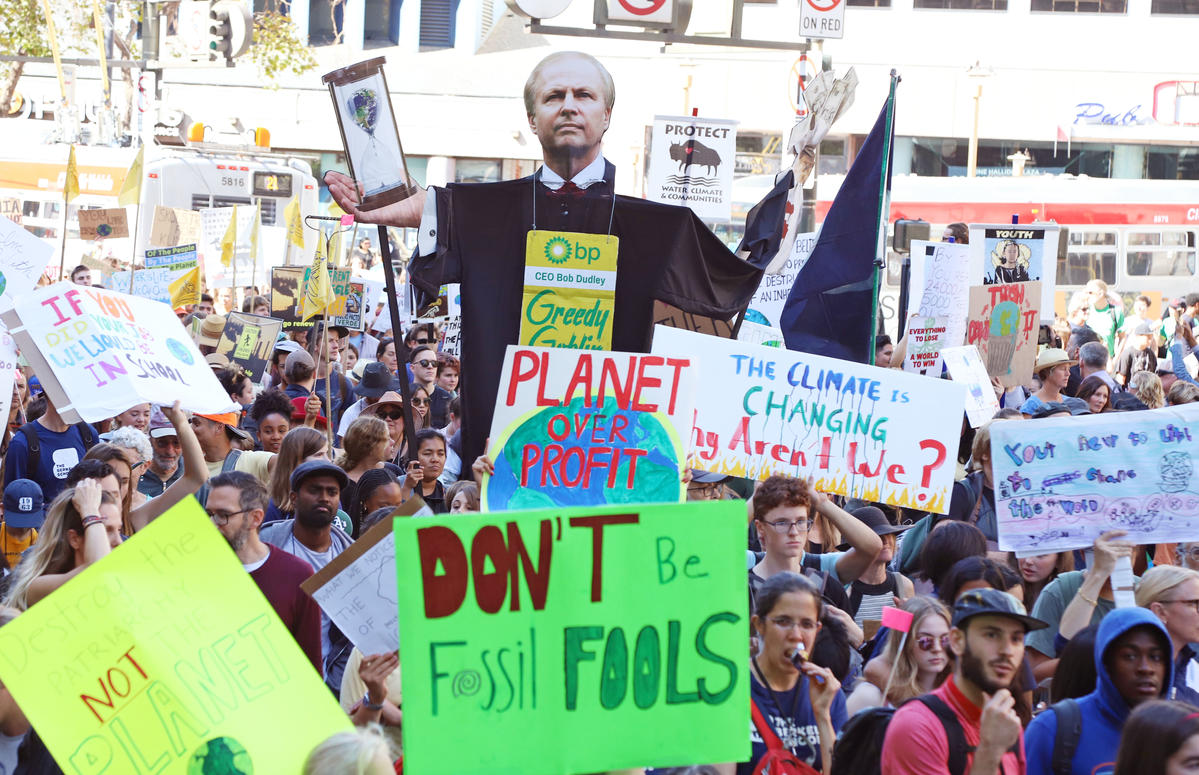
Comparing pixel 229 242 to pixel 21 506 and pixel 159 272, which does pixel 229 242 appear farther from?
pixel 21 506

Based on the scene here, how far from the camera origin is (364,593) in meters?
4.09

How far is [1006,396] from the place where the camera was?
1030 centimetres

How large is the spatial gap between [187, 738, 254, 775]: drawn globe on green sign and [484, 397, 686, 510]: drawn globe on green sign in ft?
4.34

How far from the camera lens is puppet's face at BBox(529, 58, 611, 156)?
548cm

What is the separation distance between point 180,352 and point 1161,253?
21.5m

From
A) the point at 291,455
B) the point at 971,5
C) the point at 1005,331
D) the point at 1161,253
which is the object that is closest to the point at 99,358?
the point at 291,455

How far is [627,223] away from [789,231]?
1.05m

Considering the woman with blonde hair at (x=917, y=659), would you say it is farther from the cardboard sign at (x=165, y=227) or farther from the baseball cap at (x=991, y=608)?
the cardboard sign at (x=165, y=227)

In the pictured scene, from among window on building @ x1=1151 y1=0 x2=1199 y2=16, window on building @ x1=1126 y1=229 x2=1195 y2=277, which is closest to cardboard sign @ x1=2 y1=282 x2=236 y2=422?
window on building @ x1=1126 y1=229 x2=1195 y2=277

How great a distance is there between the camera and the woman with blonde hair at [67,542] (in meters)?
4.57

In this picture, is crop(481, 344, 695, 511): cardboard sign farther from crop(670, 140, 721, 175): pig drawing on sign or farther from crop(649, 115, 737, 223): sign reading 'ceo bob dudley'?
crop(670, 140, 721, 175): pig drawing on sign

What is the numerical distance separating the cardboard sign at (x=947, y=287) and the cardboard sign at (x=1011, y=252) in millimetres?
1123

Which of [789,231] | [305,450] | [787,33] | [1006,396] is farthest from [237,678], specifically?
[787,33]

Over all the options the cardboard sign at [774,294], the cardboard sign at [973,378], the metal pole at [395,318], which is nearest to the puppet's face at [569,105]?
the metal pole at [395,318]
